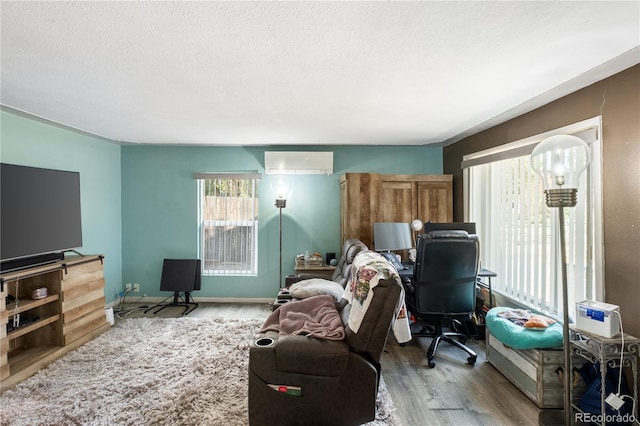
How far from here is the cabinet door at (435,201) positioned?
416 cm

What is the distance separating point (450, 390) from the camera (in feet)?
7.93

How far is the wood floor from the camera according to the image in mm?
2098

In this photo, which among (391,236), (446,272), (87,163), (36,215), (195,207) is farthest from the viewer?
(195,207)

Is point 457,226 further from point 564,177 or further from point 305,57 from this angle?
point 305,57

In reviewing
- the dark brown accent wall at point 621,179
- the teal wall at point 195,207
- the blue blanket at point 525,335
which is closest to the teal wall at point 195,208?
the teal wall at point 195,207

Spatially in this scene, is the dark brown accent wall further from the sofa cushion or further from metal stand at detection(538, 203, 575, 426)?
the sofa cushion

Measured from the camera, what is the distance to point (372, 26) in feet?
4.95

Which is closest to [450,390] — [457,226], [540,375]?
Answer: [540,375]

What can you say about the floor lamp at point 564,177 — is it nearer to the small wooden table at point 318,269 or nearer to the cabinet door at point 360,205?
the cabinet door at point 360,205

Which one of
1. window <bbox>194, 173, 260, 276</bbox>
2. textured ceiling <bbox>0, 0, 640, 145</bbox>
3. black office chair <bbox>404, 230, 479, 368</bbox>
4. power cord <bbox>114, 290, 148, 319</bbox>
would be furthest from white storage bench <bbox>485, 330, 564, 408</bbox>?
power cord <bbox>114, 290, 148, 319</bbox>

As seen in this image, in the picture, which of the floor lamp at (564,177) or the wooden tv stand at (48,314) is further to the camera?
the wooden tv stand at (48,314)

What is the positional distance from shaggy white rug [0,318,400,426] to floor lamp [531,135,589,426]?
1.19 m

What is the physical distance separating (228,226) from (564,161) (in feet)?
13.1

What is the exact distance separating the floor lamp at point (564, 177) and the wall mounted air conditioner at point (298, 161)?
2.77 m
